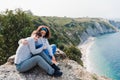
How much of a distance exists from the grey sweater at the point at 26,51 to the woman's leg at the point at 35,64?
25cm

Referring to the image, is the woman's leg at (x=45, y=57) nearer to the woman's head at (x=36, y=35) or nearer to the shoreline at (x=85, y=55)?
the woman's head at (x=36, y=35)

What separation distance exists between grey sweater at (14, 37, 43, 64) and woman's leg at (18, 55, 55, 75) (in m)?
0.25

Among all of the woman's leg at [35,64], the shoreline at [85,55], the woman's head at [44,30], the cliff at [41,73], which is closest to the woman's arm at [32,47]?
the woman's leg at [35,64]

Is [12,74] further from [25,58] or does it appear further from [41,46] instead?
[41,46]

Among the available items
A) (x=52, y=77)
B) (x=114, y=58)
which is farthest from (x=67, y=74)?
(x=114, y=58)

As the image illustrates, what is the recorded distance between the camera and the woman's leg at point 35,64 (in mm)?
13090

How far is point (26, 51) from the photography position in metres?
13.1

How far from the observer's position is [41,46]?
13.4 m

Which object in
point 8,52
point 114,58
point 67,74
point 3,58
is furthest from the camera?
point 114,58

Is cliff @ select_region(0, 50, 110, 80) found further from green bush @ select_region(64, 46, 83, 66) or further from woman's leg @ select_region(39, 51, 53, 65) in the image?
green bush @ select_region(64, 46, 83, 66)

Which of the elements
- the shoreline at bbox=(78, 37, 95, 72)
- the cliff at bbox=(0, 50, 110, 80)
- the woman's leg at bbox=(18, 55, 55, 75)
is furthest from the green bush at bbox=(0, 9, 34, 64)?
the shoreline at bbox=(78, 37, 95, 72)

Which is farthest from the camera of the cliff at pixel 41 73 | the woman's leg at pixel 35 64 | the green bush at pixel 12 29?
the green bush at pixel 12 29

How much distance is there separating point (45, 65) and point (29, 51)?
113 centimetres

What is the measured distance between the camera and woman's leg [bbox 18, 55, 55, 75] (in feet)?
42.9
